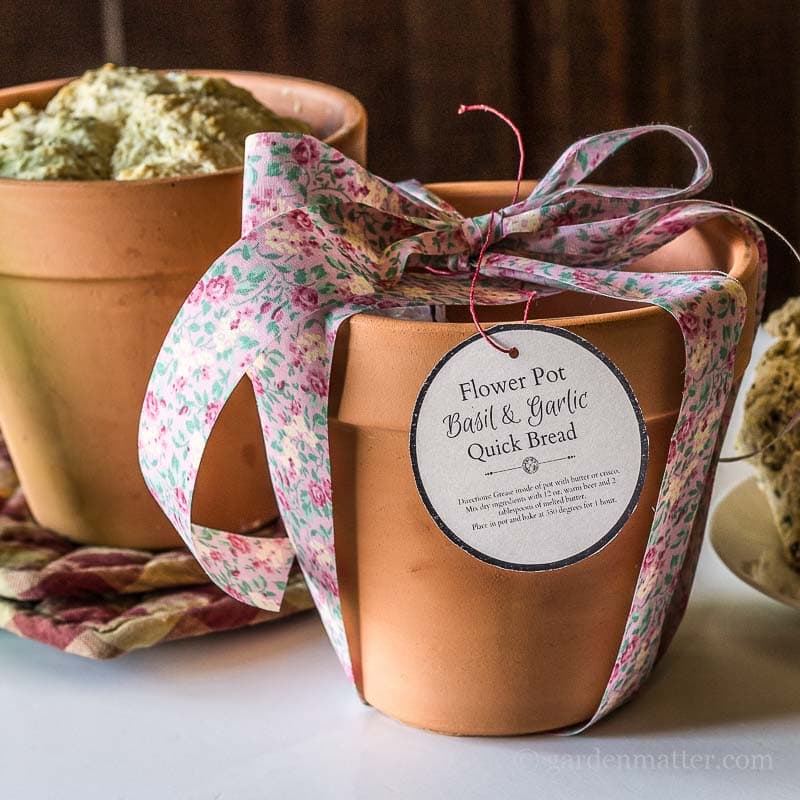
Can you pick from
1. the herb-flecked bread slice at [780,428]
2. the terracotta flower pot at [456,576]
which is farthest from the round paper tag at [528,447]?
the herb-flecked bread slice at [780,428]

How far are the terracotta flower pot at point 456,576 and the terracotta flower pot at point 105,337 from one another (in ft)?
0.51

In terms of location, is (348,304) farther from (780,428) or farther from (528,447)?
(780,428)

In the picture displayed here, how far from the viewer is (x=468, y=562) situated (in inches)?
15.9

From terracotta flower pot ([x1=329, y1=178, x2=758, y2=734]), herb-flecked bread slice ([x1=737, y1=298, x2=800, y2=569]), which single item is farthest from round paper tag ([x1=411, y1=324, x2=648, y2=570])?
herb-flecked bread slice ([x1=737, y1=298, x2=800, y2=569])

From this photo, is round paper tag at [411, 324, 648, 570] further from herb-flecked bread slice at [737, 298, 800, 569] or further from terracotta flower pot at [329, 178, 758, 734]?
herb-flecked bread slice at [737, 298, 800, 569]

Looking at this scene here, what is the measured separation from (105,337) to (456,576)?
0.22 metres

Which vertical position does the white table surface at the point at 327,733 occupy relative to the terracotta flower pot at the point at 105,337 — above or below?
below

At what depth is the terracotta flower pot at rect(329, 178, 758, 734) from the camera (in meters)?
0.39

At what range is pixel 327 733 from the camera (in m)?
0.46

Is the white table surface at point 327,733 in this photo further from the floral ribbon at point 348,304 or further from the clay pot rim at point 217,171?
the clay pot rim at point 217,171

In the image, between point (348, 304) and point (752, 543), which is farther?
point (752, 543)

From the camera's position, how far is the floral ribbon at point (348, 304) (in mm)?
394

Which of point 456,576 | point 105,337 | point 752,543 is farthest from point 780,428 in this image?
point 105,337

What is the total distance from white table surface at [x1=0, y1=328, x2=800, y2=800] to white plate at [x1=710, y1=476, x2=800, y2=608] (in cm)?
2
